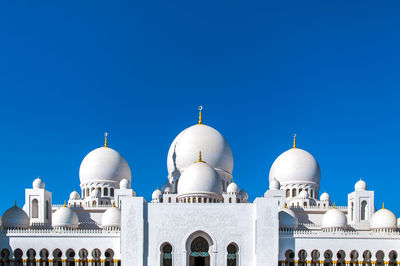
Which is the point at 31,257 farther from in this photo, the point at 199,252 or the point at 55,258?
the point at 199,252

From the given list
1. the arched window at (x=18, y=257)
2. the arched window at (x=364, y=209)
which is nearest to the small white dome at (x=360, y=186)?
the arched window at (x=364, y=209)

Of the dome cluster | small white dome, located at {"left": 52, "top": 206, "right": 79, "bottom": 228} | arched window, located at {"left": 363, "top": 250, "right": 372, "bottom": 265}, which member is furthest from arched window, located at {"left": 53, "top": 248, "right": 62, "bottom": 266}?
arched window, located at {"left": 363, "top": 250, "right": 372, "bottom": 265}

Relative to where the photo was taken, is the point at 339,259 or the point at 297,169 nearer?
the point at 339,259

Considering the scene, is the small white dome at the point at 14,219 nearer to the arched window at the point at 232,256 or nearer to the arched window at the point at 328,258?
the arched window at the point at 232,256

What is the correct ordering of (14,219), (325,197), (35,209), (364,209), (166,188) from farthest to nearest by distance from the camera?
(325,197)
(166,188)
(364,209)
(35,209)
(14,219)

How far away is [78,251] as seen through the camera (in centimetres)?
2888

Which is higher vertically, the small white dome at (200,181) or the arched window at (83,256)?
the small white dome at (200,181)

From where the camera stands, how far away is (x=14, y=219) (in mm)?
29406

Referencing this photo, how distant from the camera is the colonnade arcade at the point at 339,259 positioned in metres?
28.6

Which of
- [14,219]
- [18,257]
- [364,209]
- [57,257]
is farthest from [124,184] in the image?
[364,209]

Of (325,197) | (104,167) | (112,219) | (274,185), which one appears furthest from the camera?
(104,167)

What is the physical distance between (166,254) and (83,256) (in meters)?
4.91

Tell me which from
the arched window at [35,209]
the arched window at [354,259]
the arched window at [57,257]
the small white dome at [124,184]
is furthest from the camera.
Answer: the small white dome at [124,184]

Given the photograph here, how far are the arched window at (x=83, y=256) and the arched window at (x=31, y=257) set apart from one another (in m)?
2.47
